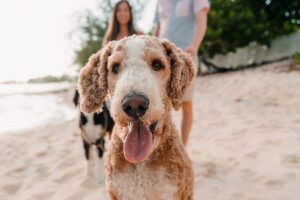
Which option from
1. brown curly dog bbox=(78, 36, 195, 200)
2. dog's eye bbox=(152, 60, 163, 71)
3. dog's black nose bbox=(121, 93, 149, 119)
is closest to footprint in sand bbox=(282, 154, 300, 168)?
brown curly dog bbox=(78, 36, 195, 200)

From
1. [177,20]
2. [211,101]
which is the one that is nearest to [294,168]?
[177,20]

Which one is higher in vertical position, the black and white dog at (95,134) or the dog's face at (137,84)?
the dog's face at (137,84)

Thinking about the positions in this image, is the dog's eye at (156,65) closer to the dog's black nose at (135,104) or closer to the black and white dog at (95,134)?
the dog's black nose at (135,104)

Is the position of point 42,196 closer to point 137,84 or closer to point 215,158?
point 215,158

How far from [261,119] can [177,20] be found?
316 centimetres

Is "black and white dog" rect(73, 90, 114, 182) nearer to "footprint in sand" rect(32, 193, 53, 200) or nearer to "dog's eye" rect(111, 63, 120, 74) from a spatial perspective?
"footprint in sand" rect(32, 193, 53, 200)

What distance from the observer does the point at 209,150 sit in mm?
4707

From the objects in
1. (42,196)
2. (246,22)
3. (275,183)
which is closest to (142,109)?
(275,183)

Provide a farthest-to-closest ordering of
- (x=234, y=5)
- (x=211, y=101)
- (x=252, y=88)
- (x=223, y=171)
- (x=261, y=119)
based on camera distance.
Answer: (x=234, y=5)
(x=252, y=88)
(x=211, y=101)
(x=261, y=119)
(x=223, y=171)

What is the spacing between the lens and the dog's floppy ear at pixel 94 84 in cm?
238

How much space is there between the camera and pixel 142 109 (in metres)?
1.91

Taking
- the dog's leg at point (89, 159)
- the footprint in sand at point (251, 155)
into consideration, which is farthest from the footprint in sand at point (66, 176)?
the footprint in sand at point (251, 155)

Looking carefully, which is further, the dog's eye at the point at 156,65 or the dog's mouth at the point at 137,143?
the dog's eye at the point at 156,65

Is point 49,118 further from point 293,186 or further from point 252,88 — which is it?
point 293,186
